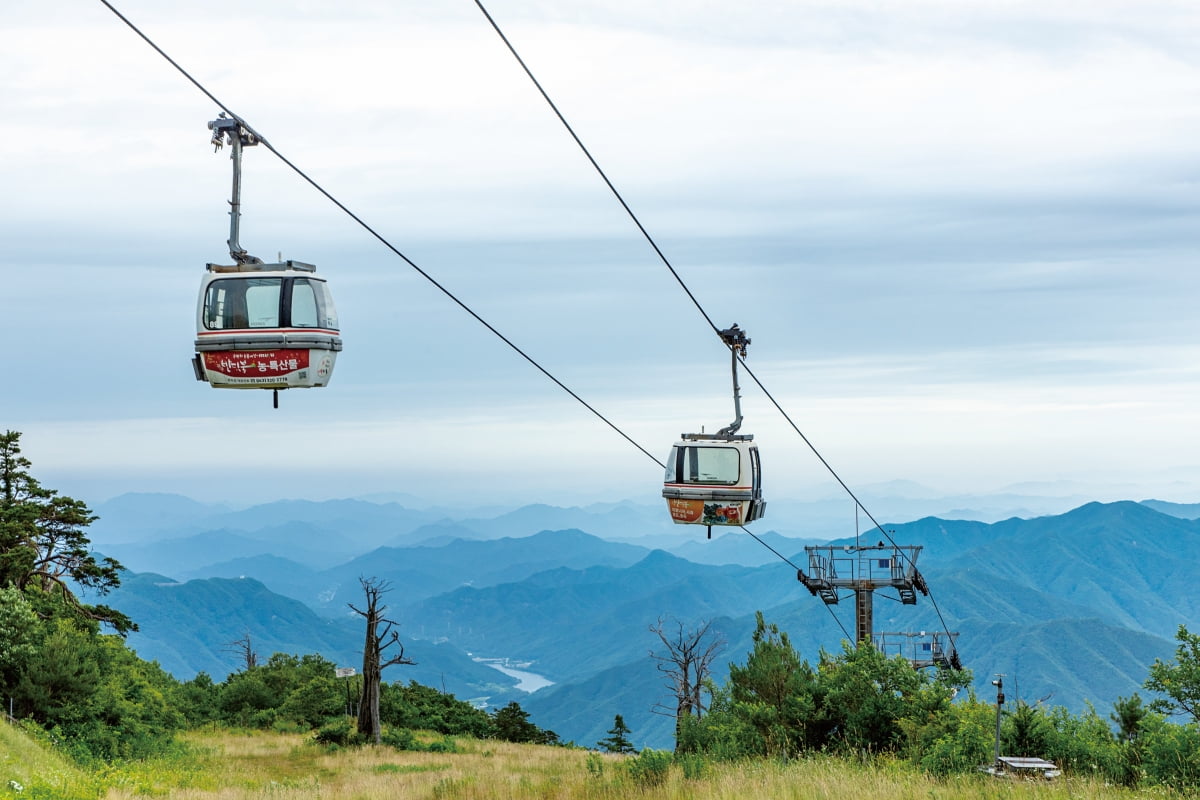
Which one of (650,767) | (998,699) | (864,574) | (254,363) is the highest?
(254,363)

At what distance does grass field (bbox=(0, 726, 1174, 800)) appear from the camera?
53.1ft

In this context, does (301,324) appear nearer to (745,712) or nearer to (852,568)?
(745,712)

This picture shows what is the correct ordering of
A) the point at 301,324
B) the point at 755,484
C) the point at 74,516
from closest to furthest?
the point at 301,324 → the point at 755,484 → the point at 74,516

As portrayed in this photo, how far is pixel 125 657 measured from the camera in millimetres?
42969

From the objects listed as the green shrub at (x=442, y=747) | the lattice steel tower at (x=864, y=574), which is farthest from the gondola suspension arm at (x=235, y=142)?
the lattice steel tower at (x=864, y=574)

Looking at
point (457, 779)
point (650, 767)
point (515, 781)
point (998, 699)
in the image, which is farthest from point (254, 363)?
point (457, 779)

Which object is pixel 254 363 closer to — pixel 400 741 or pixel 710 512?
pixel 710 512

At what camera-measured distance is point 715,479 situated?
82.5ft

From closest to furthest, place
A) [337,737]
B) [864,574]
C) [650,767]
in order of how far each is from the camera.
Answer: [650,767] < [337,737] < [864,574]

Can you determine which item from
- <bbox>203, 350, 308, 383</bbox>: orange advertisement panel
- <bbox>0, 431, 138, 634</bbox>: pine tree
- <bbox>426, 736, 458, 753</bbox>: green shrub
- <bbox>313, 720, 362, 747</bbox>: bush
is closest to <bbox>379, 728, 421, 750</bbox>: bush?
<bbox>426, 736, 458, 753</bbox>: green shrub

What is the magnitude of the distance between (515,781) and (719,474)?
8155mm

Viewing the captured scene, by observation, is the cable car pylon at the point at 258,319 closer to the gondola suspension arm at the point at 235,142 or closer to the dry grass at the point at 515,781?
the gondola suspension arm at the point at 235,142

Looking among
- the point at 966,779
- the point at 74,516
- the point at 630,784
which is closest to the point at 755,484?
the point at 630,784

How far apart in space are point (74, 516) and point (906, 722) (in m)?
38.3
